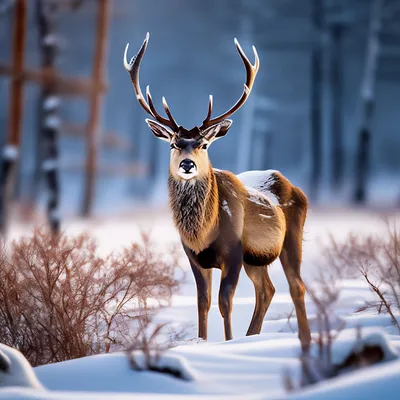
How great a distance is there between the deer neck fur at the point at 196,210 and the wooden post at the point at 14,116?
5358 mm

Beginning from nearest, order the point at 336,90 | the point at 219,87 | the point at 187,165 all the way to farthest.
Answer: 1. the point at 187,165
2. the point at 336,90
3. the point at 219,87

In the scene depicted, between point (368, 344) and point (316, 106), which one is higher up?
point (316, 106)

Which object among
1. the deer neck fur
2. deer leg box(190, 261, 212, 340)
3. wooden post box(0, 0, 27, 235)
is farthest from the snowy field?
wooden post box(0, 0, 27, 235)

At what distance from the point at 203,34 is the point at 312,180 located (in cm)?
623

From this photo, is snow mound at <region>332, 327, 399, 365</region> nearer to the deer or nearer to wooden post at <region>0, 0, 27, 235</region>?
the deer

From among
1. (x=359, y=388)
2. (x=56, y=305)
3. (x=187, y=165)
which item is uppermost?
(x=187, y=165)

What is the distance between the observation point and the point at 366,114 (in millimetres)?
14109

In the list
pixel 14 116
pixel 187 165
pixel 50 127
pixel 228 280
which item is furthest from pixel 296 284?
pixel 50 127

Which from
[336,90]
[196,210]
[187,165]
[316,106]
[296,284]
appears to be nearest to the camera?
[187,165]

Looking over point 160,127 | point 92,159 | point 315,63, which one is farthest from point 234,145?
point 160,127

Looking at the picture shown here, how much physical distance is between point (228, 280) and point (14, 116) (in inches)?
240

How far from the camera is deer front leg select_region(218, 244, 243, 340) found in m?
4.04

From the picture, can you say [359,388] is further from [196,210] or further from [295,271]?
[295,271]

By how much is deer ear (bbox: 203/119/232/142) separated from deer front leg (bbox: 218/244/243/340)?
787 millimetres
